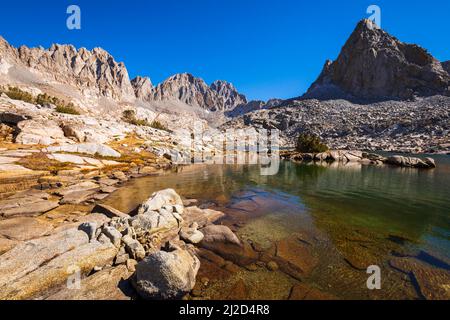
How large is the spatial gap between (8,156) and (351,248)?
138ft

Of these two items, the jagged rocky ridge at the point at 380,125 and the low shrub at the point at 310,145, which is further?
the jagged rocky ridge at the point at 380,125

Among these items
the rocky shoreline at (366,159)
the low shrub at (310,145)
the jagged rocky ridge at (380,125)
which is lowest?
the rocky shoreline at (366,159)

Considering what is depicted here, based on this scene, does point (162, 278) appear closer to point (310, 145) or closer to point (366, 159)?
point (366, 159)

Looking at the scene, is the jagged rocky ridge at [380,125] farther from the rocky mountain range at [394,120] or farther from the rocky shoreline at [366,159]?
the rocky shoreline at [366,159]

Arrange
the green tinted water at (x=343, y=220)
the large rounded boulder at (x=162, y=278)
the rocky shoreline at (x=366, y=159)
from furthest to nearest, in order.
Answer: the rocky shoreline at (x=366, y=159) < the green tinted water at (x=343, y=220) < the large rounded boulder at (x=162, y=278)

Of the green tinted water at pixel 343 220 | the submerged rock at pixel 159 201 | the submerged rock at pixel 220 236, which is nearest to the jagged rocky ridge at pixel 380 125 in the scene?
the green tinted water at pixel 343 220

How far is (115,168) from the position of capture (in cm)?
3769

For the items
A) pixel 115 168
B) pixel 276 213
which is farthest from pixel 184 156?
pixel 276 213

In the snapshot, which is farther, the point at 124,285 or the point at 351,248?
the point at 351,248

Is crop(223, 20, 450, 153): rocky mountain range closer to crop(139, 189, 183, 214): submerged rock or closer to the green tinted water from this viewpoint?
the green tinted water

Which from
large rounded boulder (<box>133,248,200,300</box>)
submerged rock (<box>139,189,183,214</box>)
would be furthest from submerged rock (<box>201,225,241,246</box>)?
submerged rock (<box>139,189,183,214</box>)

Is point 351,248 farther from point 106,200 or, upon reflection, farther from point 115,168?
point 115,168

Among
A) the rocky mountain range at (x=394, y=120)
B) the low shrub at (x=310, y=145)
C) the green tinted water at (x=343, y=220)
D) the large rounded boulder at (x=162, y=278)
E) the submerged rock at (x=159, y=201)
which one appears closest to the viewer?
the large rounded boulder at (x=162, y=278)
